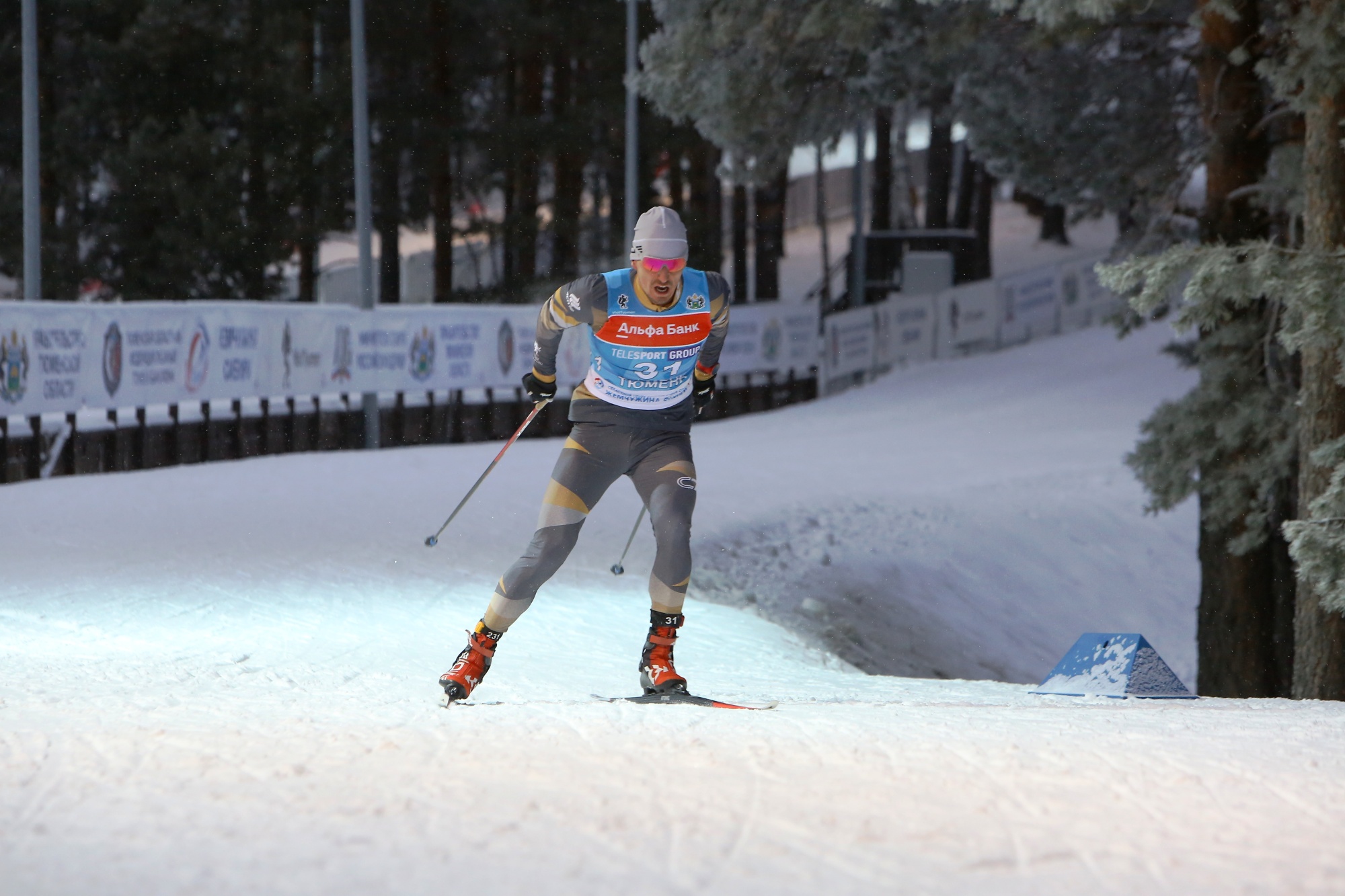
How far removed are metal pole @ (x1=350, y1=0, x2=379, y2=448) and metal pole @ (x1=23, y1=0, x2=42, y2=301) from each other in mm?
4286

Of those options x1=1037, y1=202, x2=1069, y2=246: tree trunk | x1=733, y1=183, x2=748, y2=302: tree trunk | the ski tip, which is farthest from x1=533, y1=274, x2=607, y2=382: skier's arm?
x1=1037, y1=202, x2=1069, y2=246: tree trunk

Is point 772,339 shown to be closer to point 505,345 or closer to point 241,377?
point 505,345

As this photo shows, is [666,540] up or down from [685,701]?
up

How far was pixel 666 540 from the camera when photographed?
6250 mm

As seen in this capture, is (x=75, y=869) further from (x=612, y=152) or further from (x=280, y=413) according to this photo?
(x=612, y=152)

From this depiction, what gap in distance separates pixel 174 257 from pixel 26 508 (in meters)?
15.4

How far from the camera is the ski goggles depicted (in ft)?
20.3

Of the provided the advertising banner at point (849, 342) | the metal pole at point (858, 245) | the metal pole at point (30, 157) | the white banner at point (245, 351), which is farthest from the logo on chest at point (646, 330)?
the metal pole at point (858, 245)

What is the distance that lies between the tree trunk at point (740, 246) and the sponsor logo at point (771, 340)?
882cm

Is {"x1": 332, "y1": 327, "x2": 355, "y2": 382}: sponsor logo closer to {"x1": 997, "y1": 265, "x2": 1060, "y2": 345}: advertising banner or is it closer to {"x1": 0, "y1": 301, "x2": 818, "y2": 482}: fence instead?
{"x1": 0, "y1": 301, "x2": 818, "y2": 482}: fence

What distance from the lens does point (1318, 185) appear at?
28.6 feet

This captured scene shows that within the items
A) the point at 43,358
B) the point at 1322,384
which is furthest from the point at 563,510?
the point at 43,358

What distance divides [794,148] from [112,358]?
7.55 metres

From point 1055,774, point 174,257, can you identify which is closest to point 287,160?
point 174,257
